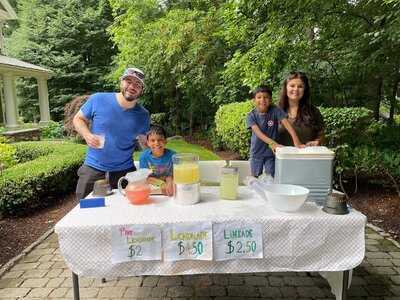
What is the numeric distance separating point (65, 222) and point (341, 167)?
4514mm

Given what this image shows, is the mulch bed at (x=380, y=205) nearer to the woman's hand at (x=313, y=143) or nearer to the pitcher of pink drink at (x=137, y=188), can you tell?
the woman's hand at (x=313, y=143)

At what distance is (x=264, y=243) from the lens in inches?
79.7

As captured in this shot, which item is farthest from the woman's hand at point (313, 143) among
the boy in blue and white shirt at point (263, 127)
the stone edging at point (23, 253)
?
the stone edging at point (23, 253)

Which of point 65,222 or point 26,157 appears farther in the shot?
point 26,157

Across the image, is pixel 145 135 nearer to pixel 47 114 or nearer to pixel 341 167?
pixel 341 167

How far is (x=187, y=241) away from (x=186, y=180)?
39 cm

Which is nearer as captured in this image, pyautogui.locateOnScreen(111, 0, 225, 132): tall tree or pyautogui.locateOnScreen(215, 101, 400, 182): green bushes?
pyautogui.locateOnScreen(215, 101, 400, 182): green bushes

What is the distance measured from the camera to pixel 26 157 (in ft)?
26.0

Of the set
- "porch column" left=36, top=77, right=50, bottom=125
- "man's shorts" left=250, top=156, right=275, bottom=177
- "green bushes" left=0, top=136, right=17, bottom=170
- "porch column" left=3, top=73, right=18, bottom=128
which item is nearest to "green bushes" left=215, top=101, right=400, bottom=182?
"man's shorts" left=250, top=156, right=275, bottom=177

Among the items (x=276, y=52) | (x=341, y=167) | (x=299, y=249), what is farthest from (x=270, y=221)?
(x=341, y=167)

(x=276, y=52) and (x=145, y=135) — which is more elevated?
(x=276, y=52)

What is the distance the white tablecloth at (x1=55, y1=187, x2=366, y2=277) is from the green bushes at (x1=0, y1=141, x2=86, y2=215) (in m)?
3.16

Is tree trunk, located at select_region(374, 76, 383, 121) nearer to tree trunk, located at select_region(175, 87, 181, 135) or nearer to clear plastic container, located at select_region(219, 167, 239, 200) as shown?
clear plastic container, located at select_region(219, 167, 239, 200)

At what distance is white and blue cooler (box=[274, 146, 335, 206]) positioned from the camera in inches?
85.0
